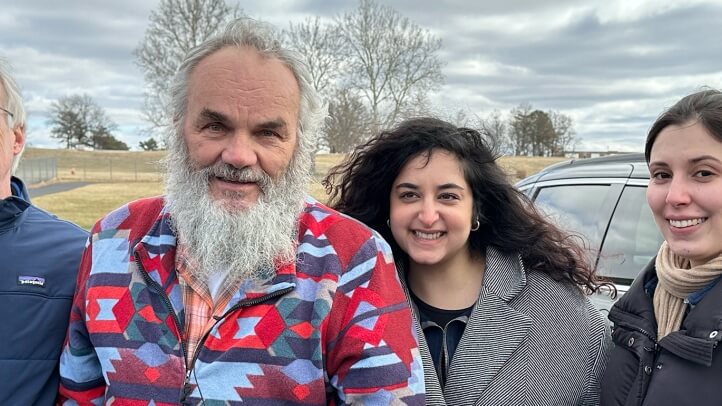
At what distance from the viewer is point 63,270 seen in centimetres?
219

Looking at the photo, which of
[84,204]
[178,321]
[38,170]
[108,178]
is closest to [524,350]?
[178,321]

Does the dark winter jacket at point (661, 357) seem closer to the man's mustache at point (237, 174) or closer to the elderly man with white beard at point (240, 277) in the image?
the elderly man with white beard at point (240, 277)

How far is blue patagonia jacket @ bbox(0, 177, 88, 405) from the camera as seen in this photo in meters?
2.04

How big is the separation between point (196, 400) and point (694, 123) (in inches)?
69.4

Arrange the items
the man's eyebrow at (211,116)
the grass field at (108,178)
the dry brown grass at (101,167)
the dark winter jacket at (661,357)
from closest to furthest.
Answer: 1. the dark winter jacket at (661,357)
2. the man's eyebrow at (211,116)
3. the grass field at (108,178)
4. the dry brown grass at (101,167)

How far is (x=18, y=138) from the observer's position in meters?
2.39

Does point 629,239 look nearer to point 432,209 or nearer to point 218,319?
point 432,209

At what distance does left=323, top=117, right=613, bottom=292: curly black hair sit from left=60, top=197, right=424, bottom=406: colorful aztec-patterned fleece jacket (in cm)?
52

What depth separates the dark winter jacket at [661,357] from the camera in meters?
1.75

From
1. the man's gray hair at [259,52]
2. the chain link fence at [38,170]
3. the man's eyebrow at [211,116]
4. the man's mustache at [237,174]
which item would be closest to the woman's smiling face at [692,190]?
the man's gray hair at [259,52]

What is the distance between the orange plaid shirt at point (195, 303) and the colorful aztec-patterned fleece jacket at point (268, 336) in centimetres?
3

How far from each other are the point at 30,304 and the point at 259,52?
1.17 m

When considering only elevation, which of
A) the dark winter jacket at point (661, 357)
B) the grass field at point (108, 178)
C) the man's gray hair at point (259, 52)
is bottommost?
the grass field at point (108, 178)

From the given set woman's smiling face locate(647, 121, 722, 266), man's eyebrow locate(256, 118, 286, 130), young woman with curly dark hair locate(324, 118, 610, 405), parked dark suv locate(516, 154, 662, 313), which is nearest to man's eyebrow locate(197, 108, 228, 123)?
man's eyebrow locate(256, 118, 286, 130)
